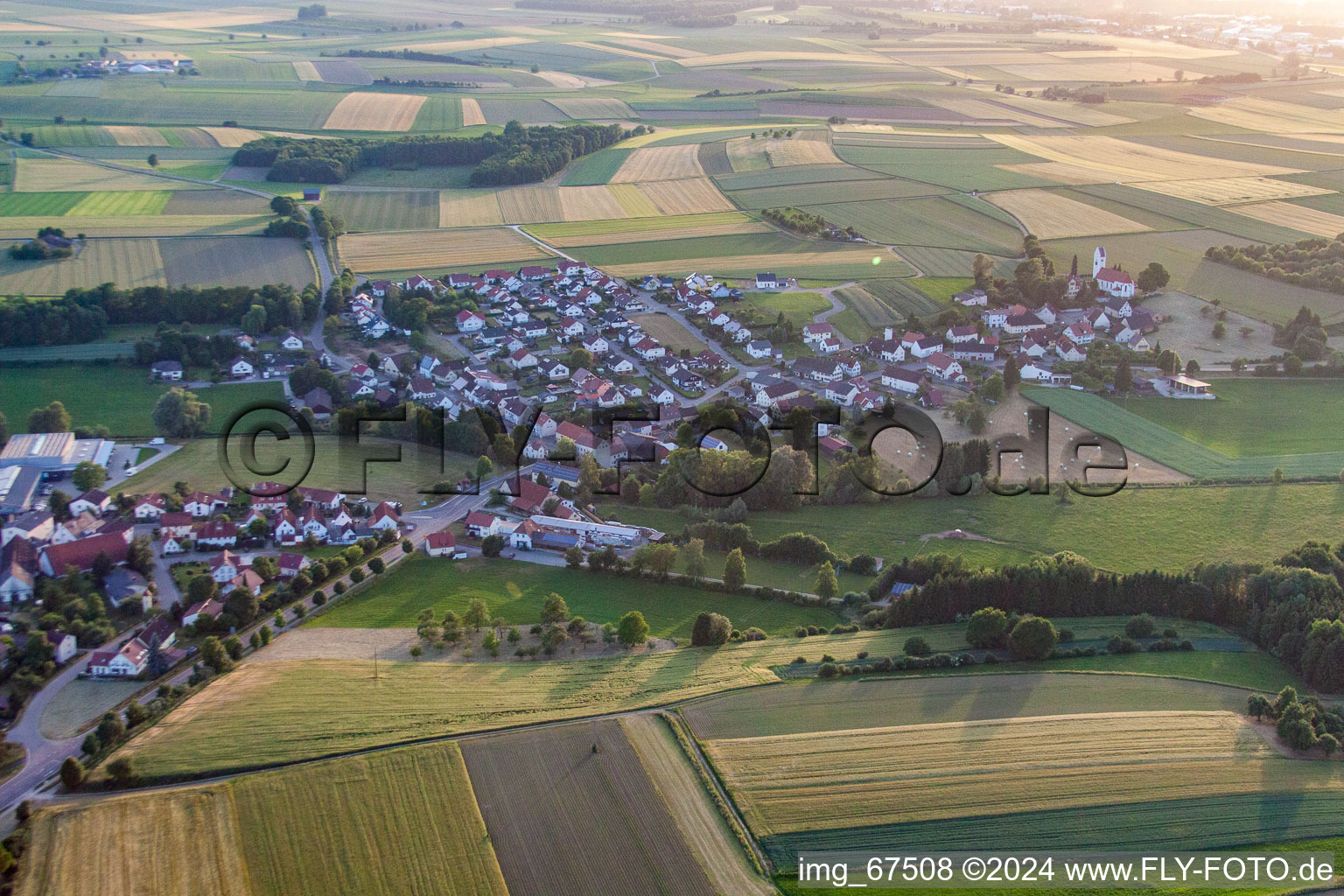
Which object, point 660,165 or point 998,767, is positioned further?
point 660,165

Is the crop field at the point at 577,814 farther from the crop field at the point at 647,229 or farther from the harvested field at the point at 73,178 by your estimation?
the harvested field at the point at 73,178

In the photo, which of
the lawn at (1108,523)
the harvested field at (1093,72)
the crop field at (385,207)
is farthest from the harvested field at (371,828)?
the harvested field at (1093,72)

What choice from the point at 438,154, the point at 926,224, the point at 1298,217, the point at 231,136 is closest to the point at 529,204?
the point at 438,154

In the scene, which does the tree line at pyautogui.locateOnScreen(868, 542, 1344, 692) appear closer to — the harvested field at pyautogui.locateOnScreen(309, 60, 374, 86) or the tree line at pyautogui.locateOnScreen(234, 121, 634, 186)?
the tree line at pyautogui.locateOnScreen(234, 121, 634, 186)

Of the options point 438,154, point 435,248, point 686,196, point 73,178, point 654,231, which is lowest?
point 435,248

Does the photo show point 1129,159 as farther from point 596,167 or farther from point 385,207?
point 385,207
